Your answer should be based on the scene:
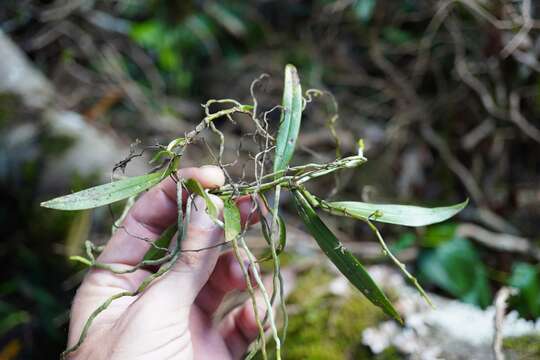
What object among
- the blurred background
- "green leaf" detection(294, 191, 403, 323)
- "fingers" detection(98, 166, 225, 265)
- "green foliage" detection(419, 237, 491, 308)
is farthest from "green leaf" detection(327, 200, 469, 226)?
"green foliage" detection(419, 237, 491, 308)

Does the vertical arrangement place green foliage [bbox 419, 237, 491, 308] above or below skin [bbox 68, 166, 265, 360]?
below

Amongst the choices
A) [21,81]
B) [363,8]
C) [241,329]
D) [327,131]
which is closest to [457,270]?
[241,329]

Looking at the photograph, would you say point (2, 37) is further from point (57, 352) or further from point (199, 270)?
point (199, 270)

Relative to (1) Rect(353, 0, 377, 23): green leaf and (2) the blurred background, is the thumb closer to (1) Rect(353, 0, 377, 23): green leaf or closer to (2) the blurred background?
(2) the blurred background

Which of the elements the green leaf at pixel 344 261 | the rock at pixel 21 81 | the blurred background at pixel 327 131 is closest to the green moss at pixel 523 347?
the blurred background at pixel 327 131

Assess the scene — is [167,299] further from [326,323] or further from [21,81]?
[21,81]

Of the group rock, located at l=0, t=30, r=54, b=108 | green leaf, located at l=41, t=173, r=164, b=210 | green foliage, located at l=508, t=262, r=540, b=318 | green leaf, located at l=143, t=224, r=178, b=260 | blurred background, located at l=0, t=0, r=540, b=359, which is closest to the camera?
green leaf, located at l=41, t=173, r=164, b=210

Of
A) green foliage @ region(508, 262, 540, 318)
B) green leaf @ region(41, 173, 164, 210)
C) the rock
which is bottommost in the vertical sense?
green foliage @ region(508, 262, 540, 318)
